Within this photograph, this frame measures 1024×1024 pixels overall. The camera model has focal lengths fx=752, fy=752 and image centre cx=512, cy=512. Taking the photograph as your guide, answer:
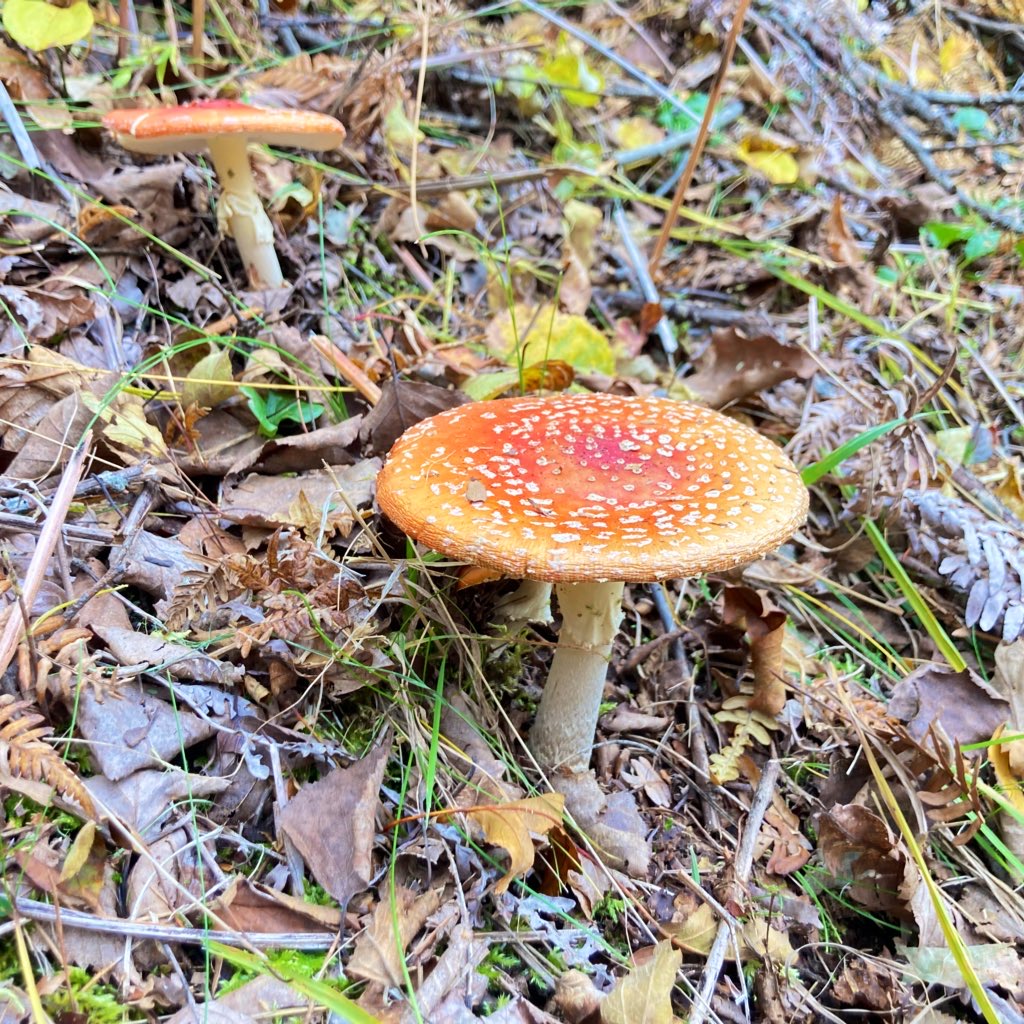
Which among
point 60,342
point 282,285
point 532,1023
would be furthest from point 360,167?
point 532,1023

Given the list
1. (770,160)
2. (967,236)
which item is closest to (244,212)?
(770,160)

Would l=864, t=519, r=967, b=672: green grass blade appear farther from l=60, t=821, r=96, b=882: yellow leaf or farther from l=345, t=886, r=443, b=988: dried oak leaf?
l=60, t=821, r=96, b=882: yellow leaf

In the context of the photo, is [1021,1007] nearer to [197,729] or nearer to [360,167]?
[197,729]

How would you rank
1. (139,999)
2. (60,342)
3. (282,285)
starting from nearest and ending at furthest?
(139,999), (60,342), (282,285)

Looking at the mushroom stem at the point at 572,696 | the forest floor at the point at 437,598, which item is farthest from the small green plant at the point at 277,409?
Answer: the mushroom stem at the point at 572,696

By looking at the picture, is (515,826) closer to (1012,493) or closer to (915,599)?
(915,599)

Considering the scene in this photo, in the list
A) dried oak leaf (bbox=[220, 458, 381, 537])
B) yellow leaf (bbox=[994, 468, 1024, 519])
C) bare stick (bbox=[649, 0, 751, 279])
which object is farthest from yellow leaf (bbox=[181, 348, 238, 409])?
yellow leaf (bbox=[994, 468, 1024, 519])
